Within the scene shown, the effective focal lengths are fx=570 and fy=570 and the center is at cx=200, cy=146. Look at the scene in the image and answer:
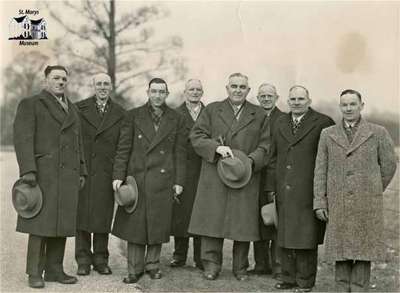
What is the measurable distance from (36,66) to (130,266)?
5.59 m

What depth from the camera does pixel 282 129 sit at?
5.82 metres

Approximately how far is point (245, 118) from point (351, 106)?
1169 mm

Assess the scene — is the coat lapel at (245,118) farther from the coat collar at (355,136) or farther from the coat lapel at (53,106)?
the coat lapel at (53,106)

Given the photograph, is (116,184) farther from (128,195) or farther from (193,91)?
(193,91)

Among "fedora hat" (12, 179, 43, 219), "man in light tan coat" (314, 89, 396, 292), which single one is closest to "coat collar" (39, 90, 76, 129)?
"fedora hat" (12, 179, 43, 219)

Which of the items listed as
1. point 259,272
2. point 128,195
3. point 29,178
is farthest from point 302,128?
point 29,178

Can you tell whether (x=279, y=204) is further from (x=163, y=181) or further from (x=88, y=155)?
(x=88, y=155)

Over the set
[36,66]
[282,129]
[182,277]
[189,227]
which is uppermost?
[36,66]

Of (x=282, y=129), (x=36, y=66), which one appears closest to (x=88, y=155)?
(x=282, y=129)

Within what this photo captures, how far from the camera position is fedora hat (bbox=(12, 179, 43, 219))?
5.36 m

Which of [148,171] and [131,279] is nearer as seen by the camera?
[131,279]

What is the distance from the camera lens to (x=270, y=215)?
5883 millimetres

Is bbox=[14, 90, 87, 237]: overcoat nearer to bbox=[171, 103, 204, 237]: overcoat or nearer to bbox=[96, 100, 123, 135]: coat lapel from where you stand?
bbox=[96, 100, 123, 135]: coat lapel

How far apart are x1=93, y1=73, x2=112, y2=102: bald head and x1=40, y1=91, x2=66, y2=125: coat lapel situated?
1.98 feet
